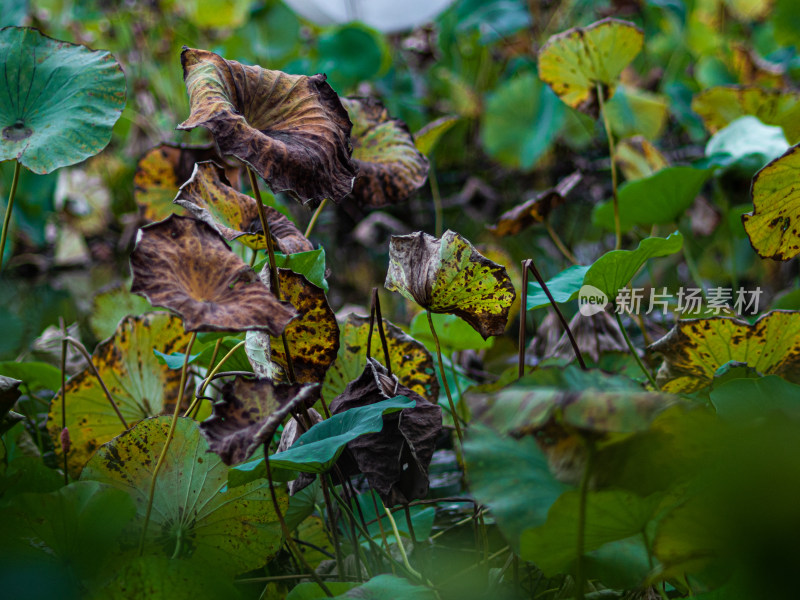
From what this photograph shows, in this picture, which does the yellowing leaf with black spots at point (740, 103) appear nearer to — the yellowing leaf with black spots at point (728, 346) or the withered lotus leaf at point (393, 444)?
the yellowing leaf with black spots at point (728, 346)

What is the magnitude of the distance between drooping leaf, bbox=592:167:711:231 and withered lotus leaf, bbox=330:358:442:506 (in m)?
0.41

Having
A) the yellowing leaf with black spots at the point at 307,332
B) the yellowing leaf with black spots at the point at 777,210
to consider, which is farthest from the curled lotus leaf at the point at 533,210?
the yellowing leaf with black spots at the point at 307,332

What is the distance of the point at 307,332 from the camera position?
1.21 feet

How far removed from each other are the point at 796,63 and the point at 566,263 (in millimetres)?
560

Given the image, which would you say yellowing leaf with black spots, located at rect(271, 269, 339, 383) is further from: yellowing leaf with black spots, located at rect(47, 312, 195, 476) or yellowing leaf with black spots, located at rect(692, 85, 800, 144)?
yellowing leaf with black spots, located at rect(692, 85, 800, 144)

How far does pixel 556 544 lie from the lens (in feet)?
0.90

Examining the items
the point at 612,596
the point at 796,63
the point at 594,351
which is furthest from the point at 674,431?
the point at 796,63

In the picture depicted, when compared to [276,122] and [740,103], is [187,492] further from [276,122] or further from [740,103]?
[740,103]

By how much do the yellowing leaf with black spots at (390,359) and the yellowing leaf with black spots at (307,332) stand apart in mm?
80

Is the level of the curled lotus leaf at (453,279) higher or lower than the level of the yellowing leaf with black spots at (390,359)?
higher

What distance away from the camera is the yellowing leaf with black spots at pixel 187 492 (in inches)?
14.5

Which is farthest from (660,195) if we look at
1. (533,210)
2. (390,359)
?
(390,359)

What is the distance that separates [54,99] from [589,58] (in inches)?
18.2

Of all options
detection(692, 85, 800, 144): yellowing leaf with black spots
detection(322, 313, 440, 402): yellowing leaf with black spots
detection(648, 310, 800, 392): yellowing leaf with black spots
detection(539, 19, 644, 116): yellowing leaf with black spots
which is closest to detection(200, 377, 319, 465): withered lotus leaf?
detection(322, 313, 440, 402): yellowing leaf with black spots
